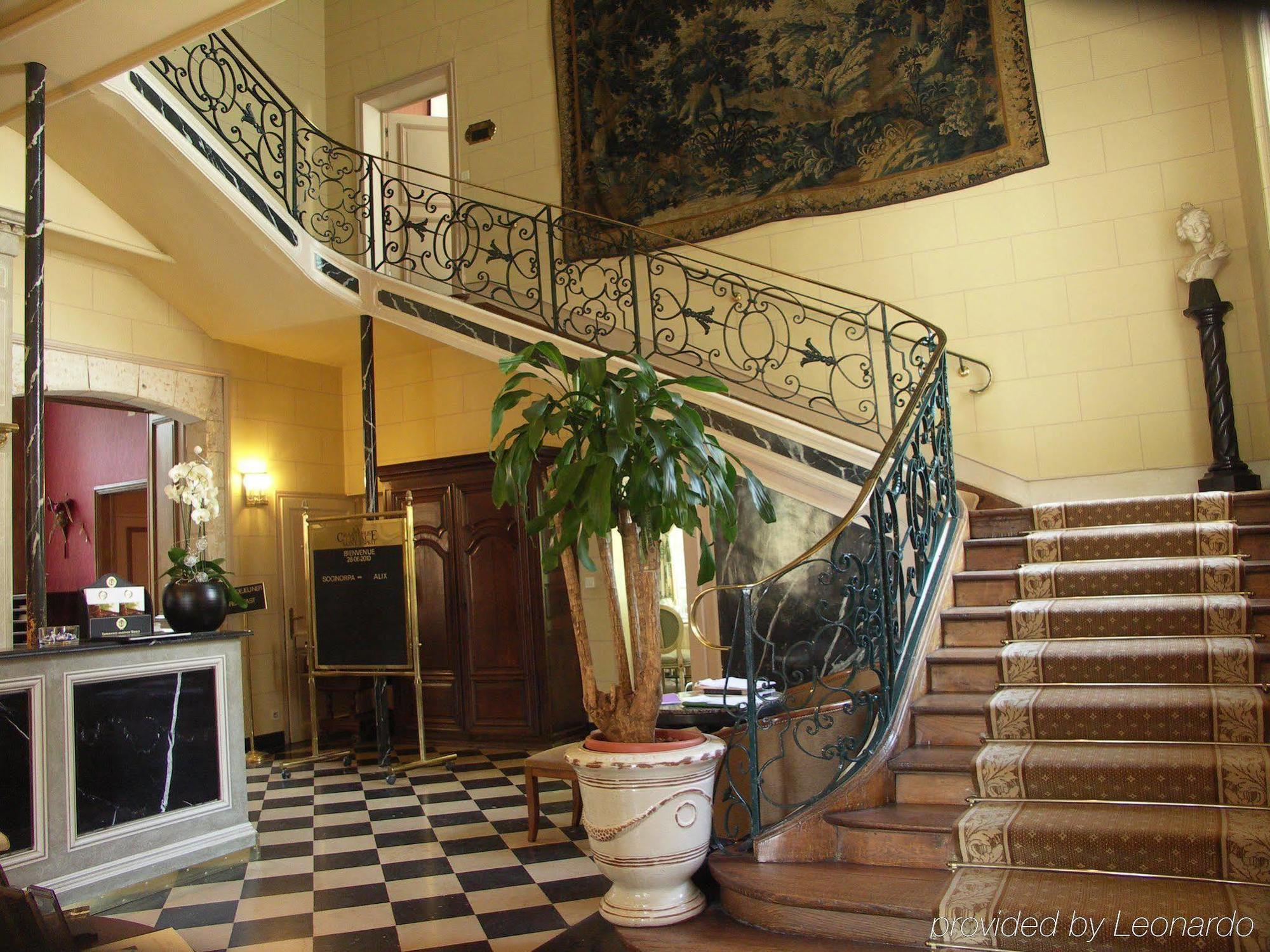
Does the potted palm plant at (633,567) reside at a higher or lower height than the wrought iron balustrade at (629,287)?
lower

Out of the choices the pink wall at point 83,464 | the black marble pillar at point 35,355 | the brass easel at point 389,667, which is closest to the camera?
the black marble pillar at point 35,355

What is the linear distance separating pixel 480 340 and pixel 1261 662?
186 inches

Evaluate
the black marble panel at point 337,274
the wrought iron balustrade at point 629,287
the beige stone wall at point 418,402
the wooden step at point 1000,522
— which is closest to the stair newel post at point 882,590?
the wooden step at point 1000,522

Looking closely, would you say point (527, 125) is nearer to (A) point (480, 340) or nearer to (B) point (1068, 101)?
(A) point (480, 340)

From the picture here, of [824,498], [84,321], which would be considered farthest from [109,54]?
[824,498]

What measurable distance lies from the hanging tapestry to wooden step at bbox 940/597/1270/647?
3572mm

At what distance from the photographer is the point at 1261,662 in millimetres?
3334

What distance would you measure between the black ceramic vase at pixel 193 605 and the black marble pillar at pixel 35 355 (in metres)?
0.51

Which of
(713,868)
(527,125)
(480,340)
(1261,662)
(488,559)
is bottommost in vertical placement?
(713,868)

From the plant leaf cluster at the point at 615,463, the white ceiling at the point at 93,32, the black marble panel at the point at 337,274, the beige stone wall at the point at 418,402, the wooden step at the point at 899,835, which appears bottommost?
the wooden step at the point at 899,835

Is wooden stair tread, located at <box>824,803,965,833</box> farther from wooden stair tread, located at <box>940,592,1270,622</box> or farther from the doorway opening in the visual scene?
the doorway opening

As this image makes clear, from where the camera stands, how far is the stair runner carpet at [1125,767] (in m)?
2.51

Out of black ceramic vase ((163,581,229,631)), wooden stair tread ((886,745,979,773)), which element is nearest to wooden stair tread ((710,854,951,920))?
wooden stair tread ((886,745,979,773))

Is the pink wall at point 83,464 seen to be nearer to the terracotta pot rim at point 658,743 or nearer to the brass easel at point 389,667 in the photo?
the brass easel at point 389,667
